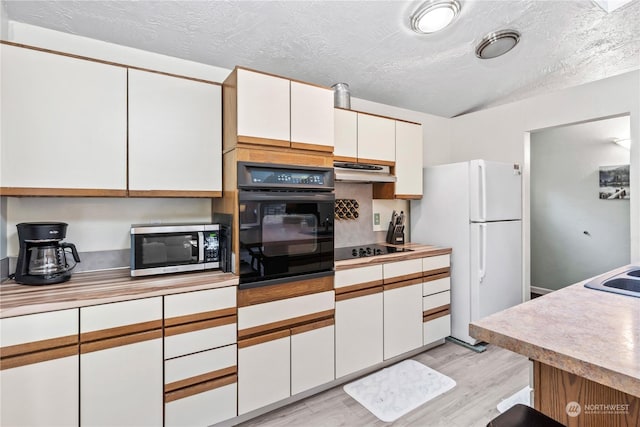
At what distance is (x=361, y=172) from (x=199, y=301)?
1.67 meters

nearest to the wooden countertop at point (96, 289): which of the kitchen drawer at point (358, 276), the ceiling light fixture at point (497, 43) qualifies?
the kitchen drawer at point (358, 276)

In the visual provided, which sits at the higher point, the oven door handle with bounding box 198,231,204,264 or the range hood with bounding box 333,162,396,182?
the range hood with bounding box 333,162,396,182

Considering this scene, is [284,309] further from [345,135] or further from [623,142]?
[623,142]

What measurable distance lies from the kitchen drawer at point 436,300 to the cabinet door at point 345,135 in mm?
1457

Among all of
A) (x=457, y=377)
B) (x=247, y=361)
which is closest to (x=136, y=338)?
(x=247, y=361)

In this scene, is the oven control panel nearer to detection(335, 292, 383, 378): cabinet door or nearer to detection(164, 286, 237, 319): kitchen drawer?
detection(164, 286, 237, 319): kitchen drawer

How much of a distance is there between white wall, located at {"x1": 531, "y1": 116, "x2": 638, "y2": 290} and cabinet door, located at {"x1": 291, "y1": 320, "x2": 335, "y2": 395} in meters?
3.67

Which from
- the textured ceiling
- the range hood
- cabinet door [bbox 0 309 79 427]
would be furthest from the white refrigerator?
cabinet door [bbox 0 309 79 427]

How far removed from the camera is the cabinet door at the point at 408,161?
3047 mm

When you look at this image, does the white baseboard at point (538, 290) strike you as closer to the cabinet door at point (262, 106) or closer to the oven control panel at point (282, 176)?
the oven control panel at point (282, 176)

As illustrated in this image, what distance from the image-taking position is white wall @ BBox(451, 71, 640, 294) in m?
2.69

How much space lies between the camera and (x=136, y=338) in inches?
64.2

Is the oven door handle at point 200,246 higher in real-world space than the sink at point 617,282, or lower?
higher

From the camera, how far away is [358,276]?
2443 millimetres
